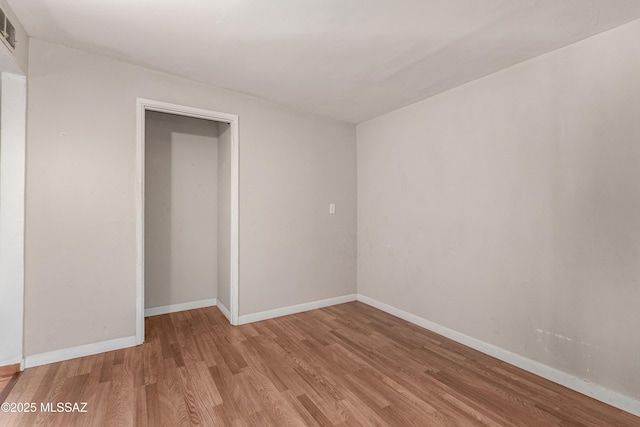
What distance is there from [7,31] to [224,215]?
2265 millimetres

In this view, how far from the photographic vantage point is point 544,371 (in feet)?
7.48

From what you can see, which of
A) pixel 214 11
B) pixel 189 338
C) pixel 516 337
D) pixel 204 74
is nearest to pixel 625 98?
pixel 516 337

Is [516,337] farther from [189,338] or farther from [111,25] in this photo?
[111,25]

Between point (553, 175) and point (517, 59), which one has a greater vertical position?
point (517, 59)

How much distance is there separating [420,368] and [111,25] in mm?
3468

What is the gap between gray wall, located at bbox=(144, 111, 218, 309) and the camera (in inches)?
142

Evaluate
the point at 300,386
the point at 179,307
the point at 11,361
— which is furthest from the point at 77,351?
the point at 300,386

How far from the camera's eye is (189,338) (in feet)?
9.66

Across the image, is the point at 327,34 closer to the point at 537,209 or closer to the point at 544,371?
the point at 537,209

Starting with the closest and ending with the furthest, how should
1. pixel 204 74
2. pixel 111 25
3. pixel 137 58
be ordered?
1. pixel 111 25
2. pixel 137 58
3. pixel 204 74

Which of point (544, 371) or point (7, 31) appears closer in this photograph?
point (7, 31)

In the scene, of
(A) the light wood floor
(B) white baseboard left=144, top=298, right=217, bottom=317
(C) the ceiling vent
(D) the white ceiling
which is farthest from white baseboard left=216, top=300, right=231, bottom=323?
(C) the ceiling vent

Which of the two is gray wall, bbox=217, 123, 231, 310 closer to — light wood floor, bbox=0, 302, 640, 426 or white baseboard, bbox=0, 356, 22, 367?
light wood floor, bbox=0, 302, 640, 426

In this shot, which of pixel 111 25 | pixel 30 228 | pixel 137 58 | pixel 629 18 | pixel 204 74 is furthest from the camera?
pixel 204 74
